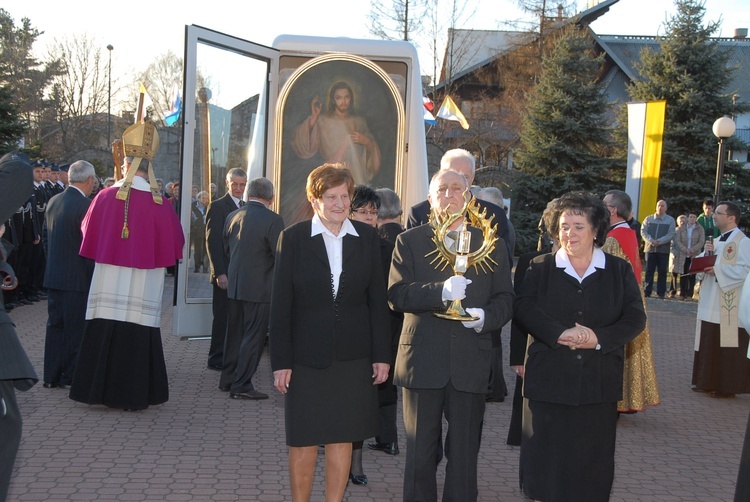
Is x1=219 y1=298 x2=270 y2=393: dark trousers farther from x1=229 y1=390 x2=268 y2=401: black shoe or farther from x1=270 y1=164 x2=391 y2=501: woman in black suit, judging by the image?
x1=270 y1=164 x2=391 y2=501: woman in black suit

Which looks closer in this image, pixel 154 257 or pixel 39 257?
pixel 154 257

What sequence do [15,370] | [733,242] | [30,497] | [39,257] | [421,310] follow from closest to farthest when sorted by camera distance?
1. [15,370]
2. [421,310]
3. [30,497]
4. [733,242]
5. [39,257]

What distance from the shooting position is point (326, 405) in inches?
173

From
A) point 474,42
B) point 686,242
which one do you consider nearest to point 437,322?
point 686,242

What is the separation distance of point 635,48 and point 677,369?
125ft

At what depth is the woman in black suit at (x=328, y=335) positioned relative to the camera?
14.4 feet

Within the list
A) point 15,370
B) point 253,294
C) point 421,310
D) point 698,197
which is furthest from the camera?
point 698,197

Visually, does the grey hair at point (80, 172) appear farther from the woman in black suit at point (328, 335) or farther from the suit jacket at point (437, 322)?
the suit jacket at point (437, 322)

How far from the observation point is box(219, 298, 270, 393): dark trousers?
7773 mm

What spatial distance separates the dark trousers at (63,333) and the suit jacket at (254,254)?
146cm

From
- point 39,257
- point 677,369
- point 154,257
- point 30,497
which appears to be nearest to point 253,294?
point 154,257

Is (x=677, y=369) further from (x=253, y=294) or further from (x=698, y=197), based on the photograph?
(x=698, y=197)

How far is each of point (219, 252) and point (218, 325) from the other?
895mm

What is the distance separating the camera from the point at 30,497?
16.5 ft
